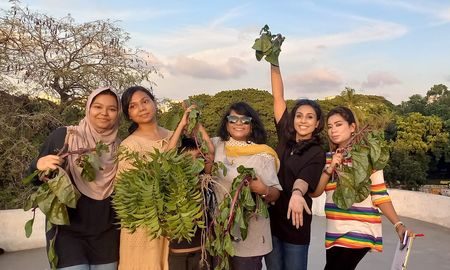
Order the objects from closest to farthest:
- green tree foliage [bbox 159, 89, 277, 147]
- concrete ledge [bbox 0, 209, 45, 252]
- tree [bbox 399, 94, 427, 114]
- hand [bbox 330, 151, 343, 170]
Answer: hand [bbox 330, 151, 343, 170]
concrete ledge [bbox 0, 209, 45, 252]
green tree foliage [bbox 159, 89, 277, 147]
tree [bbox 399, 94, 427, 114]

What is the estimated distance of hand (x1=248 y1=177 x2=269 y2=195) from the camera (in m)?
2.11

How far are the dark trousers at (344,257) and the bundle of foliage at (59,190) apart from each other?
4.29 ft

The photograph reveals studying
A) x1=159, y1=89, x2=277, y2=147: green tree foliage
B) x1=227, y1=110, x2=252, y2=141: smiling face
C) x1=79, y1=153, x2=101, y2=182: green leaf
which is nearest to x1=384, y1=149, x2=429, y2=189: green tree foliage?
Answer: x1=159, y1=89, x2=277, y2=147: green tree foliage

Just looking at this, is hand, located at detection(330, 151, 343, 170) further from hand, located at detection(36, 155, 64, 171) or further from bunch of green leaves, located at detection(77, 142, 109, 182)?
hand, located at detection(36, 155, 64, 171)

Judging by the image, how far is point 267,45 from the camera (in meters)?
2.59

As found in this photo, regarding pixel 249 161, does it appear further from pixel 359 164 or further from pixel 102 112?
pixel 102 112

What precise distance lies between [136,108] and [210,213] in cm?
72

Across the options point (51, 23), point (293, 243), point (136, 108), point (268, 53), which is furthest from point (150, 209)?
point (51, 23)

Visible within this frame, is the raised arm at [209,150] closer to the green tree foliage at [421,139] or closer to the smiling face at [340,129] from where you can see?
the smiling face at [340,129]

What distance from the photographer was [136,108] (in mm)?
2482

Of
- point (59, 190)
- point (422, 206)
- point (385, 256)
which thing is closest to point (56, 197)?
point (59, 190)

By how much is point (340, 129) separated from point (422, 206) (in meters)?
6.25

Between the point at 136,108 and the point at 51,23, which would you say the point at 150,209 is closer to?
the point at 136,108

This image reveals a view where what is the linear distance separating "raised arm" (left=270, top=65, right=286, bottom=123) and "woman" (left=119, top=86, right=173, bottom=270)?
65cm
